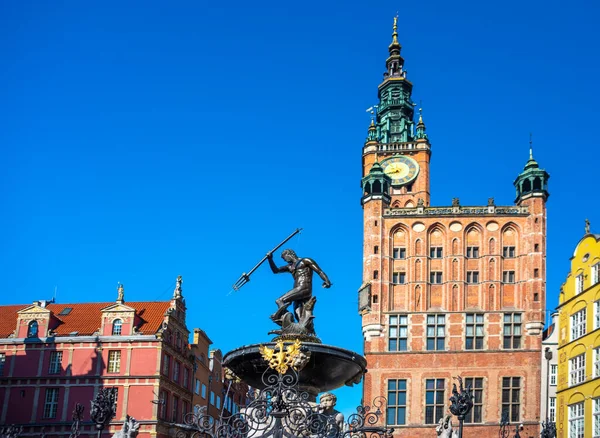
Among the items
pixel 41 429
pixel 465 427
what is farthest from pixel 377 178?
pixel 41 429

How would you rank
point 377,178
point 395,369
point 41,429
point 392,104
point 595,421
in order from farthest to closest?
point 392,104, point 377,178, point 395,369, point 41,429, point 595,421

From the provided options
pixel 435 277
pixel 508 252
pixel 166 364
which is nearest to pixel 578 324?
pixel 508 252

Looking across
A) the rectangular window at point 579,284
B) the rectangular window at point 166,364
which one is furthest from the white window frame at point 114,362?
the rectangular window at point 579,284

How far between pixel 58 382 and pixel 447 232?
23903 millimetres

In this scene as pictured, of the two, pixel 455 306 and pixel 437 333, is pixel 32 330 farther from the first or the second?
pixel 455 306

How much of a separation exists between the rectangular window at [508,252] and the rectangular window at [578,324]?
9.85 meters

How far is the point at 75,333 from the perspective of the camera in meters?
46.6

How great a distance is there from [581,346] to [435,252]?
13.1m

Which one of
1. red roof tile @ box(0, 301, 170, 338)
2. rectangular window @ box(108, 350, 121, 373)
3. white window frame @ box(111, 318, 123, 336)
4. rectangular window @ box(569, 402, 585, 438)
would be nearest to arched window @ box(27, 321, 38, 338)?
red roof tile @ box(0, 301, 170, 338)

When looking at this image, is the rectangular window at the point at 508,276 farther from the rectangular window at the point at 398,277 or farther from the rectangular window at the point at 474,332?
the rectangular window at the point at 398,277

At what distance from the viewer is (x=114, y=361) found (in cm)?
4609

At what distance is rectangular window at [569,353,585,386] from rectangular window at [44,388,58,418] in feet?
88.1

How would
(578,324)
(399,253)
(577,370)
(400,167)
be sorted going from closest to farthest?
(577,370) < (578,324) < (399,253) < (400,167)

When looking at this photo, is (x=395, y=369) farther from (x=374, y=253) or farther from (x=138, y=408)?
(x=138, y=408)
